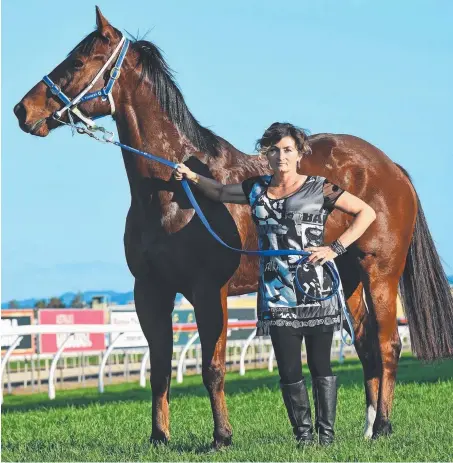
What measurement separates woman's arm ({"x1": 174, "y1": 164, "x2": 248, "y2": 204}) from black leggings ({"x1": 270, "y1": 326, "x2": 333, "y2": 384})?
0.76 meters

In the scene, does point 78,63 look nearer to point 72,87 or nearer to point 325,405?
point 72,87

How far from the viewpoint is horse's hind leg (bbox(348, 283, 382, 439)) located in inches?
239

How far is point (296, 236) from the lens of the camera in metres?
4.93

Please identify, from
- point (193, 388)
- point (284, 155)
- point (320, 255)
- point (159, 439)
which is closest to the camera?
point (320, 255)

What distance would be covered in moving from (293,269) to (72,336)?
1252cm

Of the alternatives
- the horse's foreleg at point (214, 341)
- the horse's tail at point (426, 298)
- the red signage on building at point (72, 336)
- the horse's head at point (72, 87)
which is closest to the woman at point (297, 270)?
the horse's foreleg at point (214, 341)

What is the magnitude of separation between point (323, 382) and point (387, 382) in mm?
994

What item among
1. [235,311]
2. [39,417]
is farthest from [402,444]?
[235,311]

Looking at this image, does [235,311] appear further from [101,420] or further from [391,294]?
[391,294]

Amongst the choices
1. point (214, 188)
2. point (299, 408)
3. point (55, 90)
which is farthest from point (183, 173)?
point (299, 408)

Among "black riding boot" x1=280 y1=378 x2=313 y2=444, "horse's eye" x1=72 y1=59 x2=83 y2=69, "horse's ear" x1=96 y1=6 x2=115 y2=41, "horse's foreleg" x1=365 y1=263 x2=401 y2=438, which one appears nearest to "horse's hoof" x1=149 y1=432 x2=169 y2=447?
"black riding boot" x1=280 y1=378 x2=313 y2=444

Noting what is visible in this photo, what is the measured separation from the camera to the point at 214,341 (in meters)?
5.36

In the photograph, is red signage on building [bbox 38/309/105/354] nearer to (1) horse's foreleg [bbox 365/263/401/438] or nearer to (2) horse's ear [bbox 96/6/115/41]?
(1) horse's foreleg [bbox 365/263/401/438]

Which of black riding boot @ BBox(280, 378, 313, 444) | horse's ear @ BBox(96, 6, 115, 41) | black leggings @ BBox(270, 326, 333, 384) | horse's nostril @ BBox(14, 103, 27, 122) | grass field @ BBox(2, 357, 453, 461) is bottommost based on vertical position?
grass field @ BBox(2, 357, 453, 461)
